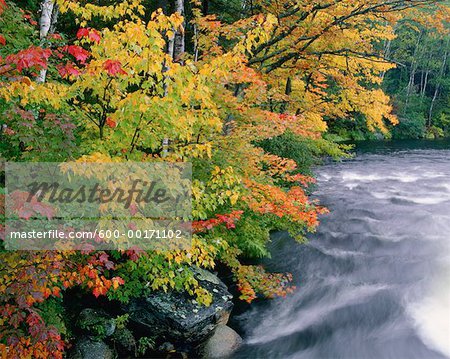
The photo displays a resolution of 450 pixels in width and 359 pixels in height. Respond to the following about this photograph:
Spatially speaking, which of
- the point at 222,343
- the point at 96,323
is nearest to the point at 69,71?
the point at 96,323

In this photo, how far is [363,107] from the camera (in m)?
13.0

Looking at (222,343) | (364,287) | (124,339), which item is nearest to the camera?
(124,339)

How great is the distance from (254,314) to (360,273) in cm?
314

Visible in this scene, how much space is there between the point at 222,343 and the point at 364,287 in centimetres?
378

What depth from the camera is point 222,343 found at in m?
6.57

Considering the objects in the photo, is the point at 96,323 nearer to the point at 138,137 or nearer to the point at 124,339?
the point at 124,339

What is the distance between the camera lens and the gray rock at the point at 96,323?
5711mm

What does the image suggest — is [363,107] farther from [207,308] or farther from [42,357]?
[42,357]

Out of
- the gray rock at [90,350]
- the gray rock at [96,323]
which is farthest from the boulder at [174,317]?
the gray rock at [90,350]

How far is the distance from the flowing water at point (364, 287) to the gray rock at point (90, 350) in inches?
91.4

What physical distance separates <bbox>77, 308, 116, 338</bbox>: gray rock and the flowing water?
7.71ft

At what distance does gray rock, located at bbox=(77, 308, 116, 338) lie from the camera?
5.71 meters

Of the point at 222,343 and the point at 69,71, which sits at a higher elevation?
the point at 69,71

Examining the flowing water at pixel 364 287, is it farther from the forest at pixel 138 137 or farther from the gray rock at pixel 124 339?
the gray rock at pixel 124 339
